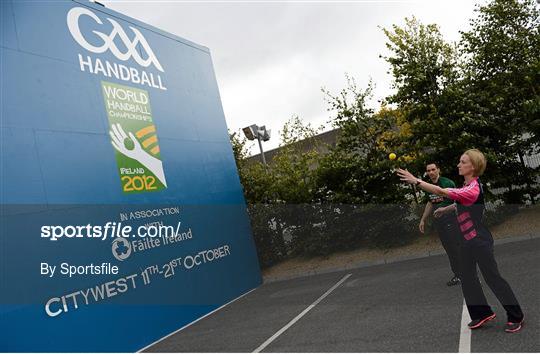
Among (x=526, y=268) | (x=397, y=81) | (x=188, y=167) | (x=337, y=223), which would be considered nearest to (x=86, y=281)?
(x=188, y=167)

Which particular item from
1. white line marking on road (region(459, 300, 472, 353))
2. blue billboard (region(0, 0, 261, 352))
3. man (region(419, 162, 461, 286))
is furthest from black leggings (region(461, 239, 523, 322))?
blue billboard (region(0, 0, 261, 352))

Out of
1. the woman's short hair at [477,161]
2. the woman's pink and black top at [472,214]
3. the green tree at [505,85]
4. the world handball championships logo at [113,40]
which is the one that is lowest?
the woman's pink and black top at [472,214]

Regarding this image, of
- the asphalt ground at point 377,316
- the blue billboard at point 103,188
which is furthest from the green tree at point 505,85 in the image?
the blue billboard at point 103,188

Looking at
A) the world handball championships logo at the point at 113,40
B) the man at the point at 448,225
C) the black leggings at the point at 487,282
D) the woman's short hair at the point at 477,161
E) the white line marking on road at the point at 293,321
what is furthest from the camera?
the world handball championships logo at the point at 113,40

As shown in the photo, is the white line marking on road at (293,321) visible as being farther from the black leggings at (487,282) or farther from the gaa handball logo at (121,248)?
the gaa handball logo at (121,248)

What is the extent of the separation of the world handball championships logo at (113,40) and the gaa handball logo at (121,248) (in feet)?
10.9

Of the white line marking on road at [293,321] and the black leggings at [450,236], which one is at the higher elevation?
the black leggings at [450,236]

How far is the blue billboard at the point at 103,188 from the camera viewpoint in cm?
614

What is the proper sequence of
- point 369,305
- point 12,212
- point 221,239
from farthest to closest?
1. point 221,239
2. point 369,305
3. point 12,212

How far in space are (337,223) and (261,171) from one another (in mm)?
2830

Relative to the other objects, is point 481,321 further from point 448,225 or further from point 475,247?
point 448,225

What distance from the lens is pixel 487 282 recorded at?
440 centimetres

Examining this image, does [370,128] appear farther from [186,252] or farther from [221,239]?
[186,252]

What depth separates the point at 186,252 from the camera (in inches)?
356
